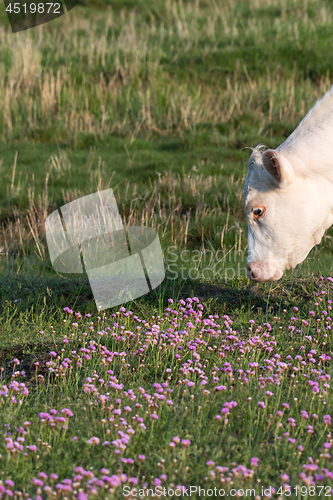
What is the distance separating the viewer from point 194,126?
12.9m

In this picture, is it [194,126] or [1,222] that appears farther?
[194,126]

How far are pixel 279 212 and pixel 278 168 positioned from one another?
42cm

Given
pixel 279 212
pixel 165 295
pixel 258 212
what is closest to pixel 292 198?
pixel 279 212

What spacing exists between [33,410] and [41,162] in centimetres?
881

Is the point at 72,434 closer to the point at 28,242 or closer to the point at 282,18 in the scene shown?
the point at 28,242

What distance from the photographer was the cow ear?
4336 millimetres

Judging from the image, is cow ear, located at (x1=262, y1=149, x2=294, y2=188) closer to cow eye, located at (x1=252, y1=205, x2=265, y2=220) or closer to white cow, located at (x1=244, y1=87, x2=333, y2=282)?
white cow, located at (x1=244, y1=87, x2=333, y2=282)

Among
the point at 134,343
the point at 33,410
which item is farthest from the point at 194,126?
the point at 33,410

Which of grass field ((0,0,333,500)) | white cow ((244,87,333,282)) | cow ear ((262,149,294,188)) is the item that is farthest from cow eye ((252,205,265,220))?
grass field ((0,0,333,500))

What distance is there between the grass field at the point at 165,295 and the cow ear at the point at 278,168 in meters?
1.29

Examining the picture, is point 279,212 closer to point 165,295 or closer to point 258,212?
point 258,212

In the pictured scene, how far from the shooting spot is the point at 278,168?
14.4 ft

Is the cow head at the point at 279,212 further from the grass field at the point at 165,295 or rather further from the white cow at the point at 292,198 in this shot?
the grass field at the point at 165,295

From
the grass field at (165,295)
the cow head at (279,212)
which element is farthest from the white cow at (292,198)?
the grass field at (165,295)
